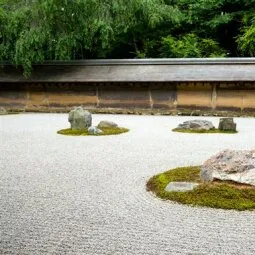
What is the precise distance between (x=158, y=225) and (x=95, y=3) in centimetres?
1625

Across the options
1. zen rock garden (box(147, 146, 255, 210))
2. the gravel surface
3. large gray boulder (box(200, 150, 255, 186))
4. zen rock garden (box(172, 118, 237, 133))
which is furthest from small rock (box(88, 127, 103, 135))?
large gray boulder (box(200, 150, 255, 186))

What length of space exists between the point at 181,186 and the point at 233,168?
2.55 ft

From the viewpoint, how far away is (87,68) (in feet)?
64.6

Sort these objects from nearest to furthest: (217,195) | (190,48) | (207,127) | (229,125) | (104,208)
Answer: (104,208)
(217,195)
(229,125)
(207,127)
(190,48)

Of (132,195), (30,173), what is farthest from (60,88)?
(132,195)

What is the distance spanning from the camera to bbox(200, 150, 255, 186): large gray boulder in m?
5.39

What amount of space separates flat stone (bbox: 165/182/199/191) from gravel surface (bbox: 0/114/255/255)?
0.33m

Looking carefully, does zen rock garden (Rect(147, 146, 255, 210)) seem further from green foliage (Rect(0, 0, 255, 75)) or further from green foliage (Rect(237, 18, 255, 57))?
→ green foliage (Rect(237, 18, 255, 57))

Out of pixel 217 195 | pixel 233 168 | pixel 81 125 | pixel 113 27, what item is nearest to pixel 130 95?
pixel 113 27

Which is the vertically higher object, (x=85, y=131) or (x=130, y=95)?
(x=130, y=95)

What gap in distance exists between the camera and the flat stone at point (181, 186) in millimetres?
5527

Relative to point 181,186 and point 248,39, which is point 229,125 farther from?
point 248,39

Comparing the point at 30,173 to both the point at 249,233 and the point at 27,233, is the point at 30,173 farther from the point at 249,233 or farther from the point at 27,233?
the point at 249,233

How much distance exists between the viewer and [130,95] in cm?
1883
